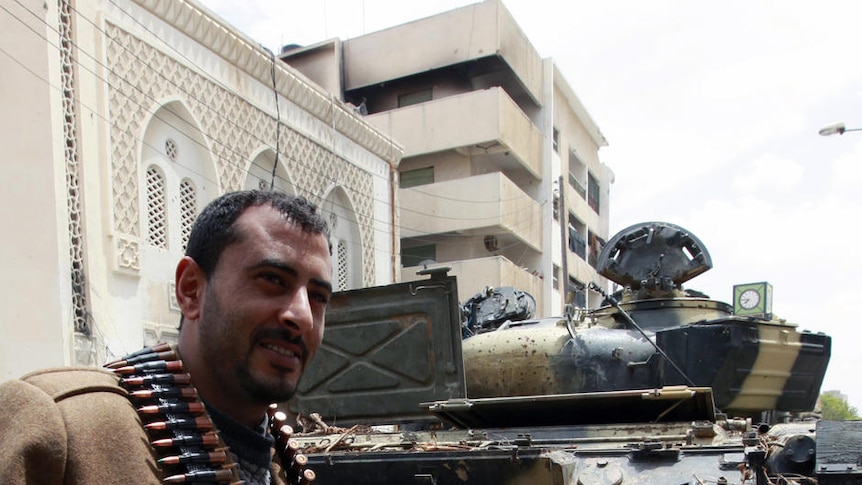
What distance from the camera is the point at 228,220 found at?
5.51 feet

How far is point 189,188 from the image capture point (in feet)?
39.6

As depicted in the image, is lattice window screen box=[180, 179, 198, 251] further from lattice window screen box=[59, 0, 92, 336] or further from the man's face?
the man's face

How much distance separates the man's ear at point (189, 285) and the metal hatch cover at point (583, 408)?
306cm

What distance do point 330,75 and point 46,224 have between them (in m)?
13.5

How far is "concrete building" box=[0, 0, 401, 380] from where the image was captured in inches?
375

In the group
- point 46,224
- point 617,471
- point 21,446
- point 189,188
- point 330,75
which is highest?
point 330,75

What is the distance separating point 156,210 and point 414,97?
42.6 ft

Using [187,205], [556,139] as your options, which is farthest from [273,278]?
[556,139]

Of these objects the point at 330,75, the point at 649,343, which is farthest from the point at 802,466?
the point at 330,75

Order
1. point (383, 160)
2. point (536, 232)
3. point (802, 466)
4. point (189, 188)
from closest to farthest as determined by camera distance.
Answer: point (802, 466) < point (189, 188) < point (383, 160) < point (536, 232)

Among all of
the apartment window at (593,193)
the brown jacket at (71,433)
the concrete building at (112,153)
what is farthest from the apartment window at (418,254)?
the brown jacket at (71,433)

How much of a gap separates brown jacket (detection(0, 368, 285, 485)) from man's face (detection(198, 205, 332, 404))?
195 mm

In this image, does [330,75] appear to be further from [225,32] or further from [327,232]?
[327,232]

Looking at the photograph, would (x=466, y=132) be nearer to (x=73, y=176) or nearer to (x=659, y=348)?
(x=73, y=176)
